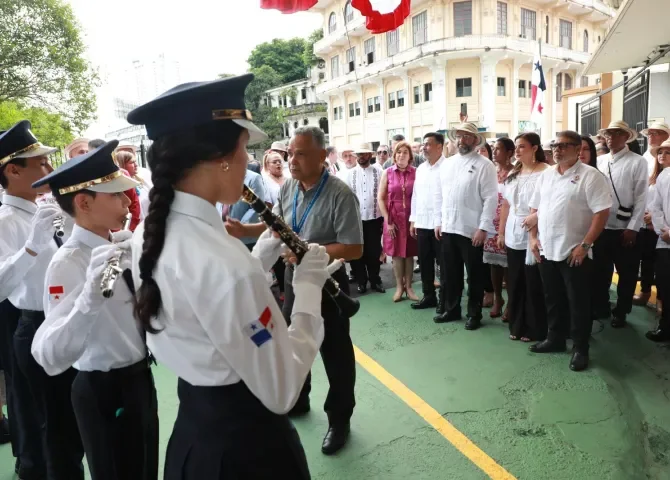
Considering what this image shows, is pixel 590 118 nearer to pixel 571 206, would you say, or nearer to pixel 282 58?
pixel 571 206

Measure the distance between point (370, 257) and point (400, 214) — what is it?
30.4 inches

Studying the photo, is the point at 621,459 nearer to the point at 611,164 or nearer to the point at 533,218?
the point at 533,218

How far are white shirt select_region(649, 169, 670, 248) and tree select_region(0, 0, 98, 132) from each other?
19.3m

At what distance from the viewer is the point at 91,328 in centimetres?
181

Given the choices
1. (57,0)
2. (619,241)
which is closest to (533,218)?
(619,241)

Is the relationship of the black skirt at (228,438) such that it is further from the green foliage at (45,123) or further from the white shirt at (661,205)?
the green foliage at (45,123)

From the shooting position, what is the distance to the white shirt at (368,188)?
6648 millimetres

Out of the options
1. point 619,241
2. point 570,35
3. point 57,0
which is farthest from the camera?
point 570,35

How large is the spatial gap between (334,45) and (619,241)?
35.5 metres

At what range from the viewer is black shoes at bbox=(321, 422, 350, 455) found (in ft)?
9.88

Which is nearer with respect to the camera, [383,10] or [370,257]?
[370,257]

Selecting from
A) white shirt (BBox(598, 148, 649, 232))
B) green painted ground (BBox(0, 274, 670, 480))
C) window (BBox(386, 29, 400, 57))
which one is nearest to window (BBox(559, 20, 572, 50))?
window (BBox(386, 29, 400, 57))

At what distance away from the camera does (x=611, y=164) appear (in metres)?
5.04

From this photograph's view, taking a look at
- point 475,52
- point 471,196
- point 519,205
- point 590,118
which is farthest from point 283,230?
point 475,52
